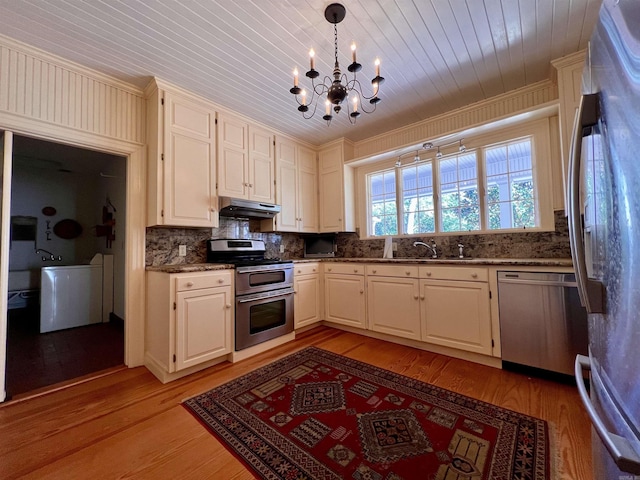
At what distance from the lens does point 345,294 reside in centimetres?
333

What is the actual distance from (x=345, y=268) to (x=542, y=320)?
75.4 inches

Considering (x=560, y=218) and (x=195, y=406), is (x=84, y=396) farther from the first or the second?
(x=560, y=218)

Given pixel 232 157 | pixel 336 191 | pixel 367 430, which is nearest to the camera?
pixel 367 430

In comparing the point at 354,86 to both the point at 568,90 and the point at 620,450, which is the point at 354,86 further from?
the point at 620,450

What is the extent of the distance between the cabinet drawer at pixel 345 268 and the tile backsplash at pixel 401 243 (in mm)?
612

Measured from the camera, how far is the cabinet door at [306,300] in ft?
10.6

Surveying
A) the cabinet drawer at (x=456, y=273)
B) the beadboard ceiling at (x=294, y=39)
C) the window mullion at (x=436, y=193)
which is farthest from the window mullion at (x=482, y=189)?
the cabinet drawer at (x=456, y=273)

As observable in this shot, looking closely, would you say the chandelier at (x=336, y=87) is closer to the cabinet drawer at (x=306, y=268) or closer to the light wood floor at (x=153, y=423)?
the cabinet drawer at (x=306, y=268)

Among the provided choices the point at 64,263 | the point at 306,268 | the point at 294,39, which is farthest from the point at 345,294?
the point at 64,263

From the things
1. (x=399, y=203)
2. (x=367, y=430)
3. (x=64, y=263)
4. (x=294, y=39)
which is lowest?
(x=367, y=430)

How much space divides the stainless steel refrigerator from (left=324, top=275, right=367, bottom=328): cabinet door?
2.46 meters

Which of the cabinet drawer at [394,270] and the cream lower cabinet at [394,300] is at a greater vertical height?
the cabinet drawer at [394,270]

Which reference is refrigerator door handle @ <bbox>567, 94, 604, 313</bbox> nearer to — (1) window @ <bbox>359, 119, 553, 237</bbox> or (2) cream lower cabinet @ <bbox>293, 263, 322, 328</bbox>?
(1) window @ <bbox>359, 119, 553, 237</bbox>

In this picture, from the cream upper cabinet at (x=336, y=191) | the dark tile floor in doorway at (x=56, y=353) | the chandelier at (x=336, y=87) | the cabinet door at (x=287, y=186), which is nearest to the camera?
the chandelier at (x=336, y=87)
